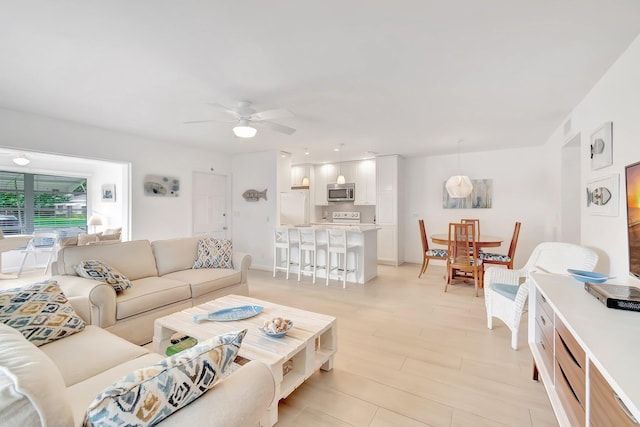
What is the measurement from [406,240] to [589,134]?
4.17 meters

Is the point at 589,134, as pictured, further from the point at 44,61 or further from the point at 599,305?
the point at 44,61

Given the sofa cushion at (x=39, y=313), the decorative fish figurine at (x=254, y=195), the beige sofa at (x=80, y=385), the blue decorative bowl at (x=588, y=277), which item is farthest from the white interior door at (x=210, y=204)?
the blue decorative bowl at (x=588, y=277)

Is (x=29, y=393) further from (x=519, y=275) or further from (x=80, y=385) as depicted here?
(x=519, y=275)

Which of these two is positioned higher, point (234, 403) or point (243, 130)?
point (243, 130)

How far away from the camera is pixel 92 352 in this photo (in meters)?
1.58

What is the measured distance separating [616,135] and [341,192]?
17.2ft

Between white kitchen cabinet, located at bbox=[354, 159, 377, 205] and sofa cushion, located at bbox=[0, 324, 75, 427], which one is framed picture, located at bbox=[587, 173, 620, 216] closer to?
sofa cushion, located at bbox=[0, 324, 75, 427]

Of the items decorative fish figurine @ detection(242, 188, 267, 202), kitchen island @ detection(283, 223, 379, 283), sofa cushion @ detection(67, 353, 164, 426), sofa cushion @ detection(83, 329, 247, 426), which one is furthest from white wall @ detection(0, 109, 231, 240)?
sofa cushion @ detection(83, 329, 247, 426)

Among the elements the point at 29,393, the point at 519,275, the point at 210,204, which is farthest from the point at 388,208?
the point at 29,393

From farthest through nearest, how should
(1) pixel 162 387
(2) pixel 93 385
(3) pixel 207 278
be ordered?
1. (3) pixel 207 278
2. (2) pixel 93 385
3. (1) pixel 162 387

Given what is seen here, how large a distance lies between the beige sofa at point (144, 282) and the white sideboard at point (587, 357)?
2966mm

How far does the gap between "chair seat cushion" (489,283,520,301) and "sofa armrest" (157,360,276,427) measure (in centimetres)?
251

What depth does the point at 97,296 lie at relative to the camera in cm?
230

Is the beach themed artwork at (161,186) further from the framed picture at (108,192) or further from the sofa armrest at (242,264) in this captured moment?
the sofa armrest at (242,264)
